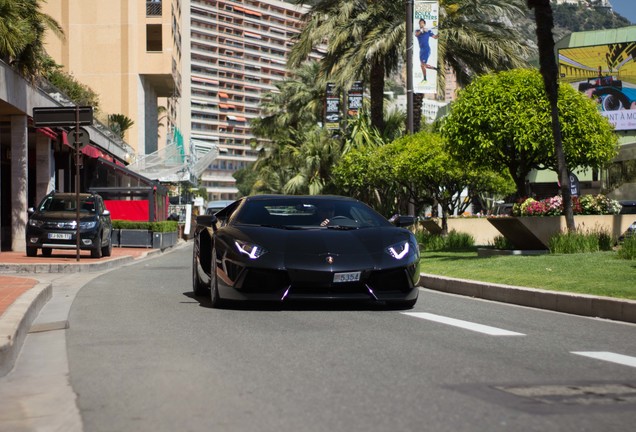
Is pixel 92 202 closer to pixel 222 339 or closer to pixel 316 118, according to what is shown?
pixel 222 339

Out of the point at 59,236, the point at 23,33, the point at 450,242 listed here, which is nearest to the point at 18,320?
the point at 59,236

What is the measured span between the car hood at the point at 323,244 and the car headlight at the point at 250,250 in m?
0.05

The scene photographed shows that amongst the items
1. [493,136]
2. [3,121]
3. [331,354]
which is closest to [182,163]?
[3,121]

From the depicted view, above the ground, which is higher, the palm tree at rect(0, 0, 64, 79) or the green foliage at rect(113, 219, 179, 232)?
the palm tree at rect(0, 0, 64, 79)

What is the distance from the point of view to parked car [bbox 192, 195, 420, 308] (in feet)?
33.0

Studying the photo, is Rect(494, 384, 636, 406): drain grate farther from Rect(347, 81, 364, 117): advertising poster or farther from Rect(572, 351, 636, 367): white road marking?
Rect(347, 81, 364, 117): advertising poster

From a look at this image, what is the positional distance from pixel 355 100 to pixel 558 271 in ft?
120

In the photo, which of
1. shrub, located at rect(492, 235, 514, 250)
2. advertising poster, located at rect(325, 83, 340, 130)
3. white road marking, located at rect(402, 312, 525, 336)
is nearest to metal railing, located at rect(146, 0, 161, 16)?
advertising poster, located at rect(325, 83, 340, 130)

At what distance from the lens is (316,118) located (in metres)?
71.5

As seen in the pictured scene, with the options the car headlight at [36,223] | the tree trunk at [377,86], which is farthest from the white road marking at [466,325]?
the tree trunk at [377,86]

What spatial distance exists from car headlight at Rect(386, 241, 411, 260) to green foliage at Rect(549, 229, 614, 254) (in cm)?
1009

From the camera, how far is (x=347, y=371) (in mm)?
6355

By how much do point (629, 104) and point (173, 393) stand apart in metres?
80.7

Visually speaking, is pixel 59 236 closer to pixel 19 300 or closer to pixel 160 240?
pixel 160 240
